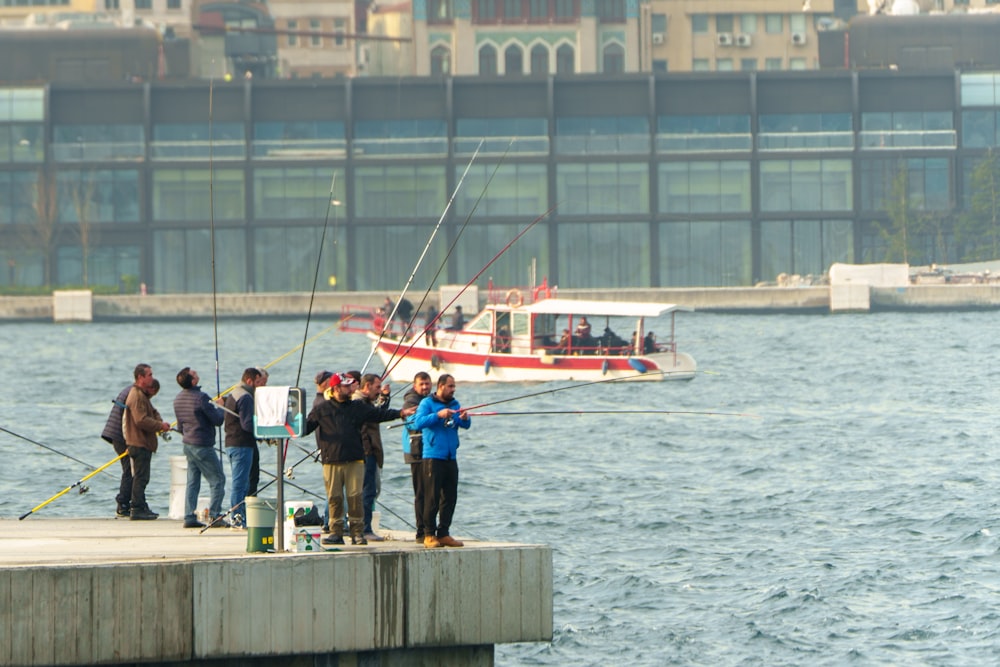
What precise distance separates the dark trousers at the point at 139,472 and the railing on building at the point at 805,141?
92227 millimetres

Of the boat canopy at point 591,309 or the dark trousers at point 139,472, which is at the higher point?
the boat canopy at point 591,309

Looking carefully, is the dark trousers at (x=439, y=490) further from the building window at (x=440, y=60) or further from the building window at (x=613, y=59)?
the building window at (x=613, y=59)

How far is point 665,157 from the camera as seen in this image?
10906cm

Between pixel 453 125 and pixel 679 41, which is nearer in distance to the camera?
pixel 453 125

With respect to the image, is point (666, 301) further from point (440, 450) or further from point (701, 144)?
point (440, 450)

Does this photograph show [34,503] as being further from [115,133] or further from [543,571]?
[115,133]

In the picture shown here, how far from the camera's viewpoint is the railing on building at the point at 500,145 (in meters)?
108

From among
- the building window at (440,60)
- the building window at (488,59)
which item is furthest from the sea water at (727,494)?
the building window at (440,60)

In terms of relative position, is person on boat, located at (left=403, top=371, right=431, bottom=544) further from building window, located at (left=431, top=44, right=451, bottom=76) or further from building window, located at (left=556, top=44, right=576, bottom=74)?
building window, located at (left=431, top=44, right=451, bottom=76)

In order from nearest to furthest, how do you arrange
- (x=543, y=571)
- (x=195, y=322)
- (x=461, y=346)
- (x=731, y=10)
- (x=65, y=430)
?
(x=543, y=571)
(x=65, y=430)
(x=461, y=346)
(x=195, y=322)
(x=731, y=10)

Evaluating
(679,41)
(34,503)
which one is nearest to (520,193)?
(679,41)

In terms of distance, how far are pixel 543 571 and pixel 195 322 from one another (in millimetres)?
88759

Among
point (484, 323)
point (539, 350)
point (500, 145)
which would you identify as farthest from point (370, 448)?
point (500, 145)

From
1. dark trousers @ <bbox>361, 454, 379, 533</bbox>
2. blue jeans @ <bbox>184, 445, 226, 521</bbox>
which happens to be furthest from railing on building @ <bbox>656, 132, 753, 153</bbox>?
dark trousers @ <bbox>361, 454, 379, 533</bbox>
